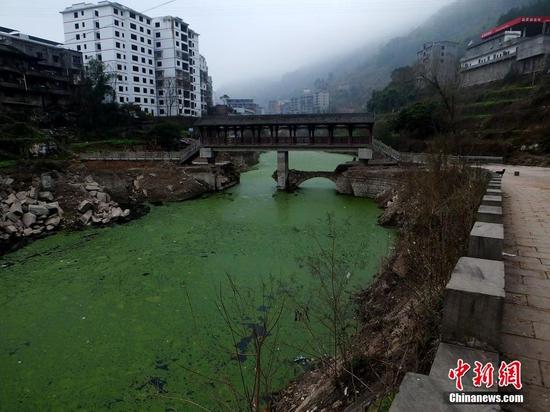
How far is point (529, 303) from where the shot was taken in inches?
125

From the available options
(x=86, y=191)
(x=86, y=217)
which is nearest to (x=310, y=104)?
(x=86, y=191)

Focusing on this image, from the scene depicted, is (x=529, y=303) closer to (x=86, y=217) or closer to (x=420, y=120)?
(x=86, y=217)

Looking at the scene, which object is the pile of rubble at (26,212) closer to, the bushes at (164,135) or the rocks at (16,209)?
the rocks at (16,209)

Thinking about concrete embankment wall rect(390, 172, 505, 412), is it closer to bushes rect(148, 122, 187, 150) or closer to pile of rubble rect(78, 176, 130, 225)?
pile of rubble rect(78, 176, 130, 225)

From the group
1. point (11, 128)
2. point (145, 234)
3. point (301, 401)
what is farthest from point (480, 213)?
point (11, 128)

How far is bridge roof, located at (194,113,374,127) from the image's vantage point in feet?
76.9

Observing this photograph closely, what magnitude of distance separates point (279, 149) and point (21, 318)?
18948 mm

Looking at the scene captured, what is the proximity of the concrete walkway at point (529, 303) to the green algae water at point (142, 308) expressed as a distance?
8.47 ft

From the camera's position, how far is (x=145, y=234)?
45.1ft

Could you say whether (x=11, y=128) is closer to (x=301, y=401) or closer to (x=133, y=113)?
(x=133, y=113)

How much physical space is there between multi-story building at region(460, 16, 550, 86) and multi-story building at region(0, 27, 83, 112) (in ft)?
161

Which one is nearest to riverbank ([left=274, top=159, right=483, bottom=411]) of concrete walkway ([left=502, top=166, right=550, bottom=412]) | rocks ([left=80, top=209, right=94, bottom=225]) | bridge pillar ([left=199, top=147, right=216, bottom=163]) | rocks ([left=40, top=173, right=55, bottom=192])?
concrete walkway ([left=502, top=166, right=550, bottom=412])

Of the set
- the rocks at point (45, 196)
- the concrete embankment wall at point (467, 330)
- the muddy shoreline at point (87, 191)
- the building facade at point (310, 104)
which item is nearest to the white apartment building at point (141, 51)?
the muddy shoreline at point (87, 191)

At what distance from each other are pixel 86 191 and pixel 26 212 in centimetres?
351
